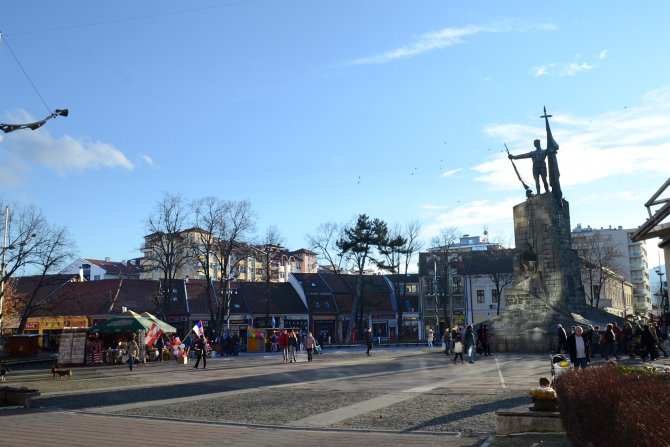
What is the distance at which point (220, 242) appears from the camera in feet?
183

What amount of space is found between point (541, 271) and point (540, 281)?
1.64 feet

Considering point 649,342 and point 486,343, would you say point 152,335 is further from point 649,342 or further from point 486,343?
point 649,342

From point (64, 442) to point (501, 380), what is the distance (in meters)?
11.3

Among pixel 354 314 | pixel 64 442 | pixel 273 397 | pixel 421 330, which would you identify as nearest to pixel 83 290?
pixel 354 314

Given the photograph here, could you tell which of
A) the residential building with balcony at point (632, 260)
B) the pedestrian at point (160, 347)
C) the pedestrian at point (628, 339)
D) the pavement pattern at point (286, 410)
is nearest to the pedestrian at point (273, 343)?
the pedestrian at point (160, 347)

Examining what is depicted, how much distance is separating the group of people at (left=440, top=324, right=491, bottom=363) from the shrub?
18.5 m

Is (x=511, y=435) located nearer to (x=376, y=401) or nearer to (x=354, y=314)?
(x=376, y=401)

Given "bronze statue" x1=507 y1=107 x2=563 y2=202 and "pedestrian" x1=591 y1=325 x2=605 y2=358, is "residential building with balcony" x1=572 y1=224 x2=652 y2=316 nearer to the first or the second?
"bronze statue" x1=507 y1=107 x2=563 y2=202

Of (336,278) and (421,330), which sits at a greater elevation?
(336,278)

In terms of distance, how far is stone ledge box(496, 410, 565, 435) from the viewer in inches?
311

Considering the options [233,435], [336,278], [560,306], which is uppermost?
[336,278]

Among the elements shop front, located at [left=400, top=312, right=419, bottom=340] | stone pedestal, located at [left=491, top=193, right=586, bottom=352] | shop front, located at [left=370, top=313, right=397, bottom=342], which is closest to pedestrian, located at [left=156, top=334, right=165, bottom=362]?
stone pedestal, located at [left=491, top=193, right=586, bottom=352]

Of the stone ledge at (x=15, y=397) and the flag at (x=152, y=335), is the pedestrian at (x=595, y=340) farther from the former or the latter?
the stone ledge at (x=15, y=397)

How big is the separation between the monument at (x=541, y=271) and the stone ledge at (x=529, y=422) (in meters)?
21.1
